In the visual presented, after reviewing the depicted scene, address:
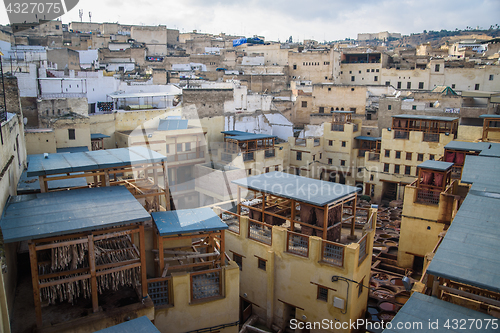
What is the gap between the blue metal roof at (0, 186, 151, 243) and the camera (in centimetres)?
710

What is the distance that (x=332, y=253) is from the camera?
11.0 meters

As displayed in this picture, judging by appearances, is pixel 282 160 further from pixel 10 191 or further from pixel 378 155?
pixel 10 191

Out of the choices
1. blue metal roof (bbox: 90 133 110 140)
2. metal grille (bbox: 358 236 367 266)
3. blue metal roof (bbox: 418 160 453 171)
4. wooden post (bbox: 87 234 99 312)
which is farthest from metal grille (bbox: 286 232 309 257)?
blue metal roof (bbox: 90 133 110 140)

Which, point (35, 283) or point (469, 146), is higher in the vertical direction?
point (469, 146)

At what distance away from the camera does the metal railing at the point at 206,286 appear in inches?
372

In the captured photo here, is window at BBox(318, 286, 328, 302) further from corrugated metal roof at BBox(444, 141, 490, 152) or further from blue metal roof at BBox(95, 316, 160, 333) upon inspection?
corrugated metal roof at BBox(444, 141, 490, 152)

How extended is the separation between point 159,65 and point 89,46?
11.3 meters

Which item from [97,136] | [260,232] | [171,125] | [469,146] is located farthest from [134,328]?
[171,125]

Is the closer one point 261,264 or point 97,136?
point 261,264

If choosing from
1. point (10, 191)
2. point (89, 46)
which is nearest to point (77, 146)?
point (10, 191)

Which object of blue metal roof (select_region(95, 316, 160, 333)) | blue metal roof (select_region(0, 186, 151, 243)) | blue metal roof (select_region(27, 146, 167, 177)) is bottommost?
blue metal roof (select_region(95, 316, 160, 333))

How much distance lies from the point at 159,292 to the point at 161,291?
5 centimetres

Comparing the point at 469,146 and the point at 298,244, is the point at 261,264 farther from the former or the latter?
the point at 469,146

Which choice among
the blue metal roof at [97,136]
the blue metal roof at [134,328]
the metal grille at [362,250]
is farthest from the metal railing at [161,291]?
the blue metal roof at [97,136]
